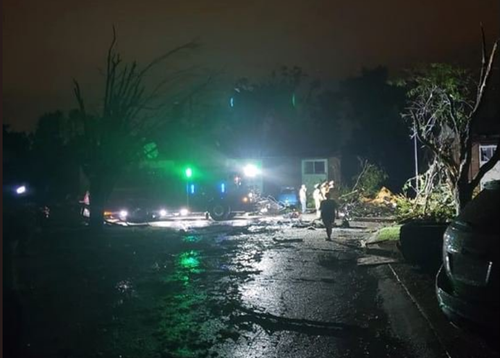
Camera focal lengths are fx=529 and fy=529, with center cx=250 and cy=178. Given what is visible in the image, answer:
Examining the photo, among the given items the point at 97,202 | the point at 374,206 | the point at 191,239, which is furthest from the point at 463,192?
the point at 97,202

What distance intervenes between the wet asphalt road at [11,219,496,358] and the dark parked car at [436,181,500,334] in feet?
2.59

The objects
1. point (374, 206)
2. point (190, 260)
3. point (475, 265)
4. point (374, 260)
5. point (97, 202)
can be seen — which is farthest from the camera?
point (374, 206)

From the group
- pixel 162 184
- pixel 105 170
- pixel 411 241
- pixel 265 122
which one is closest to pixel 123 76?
pixel 105 170

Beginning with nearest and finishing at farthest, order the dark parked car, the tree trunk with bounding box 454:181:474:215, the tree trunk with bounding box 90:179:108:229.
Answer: the dark parked car → the tree trunk with bounding box 454:181:474:215 → the tree trunk with bounding box 90:179:108:229

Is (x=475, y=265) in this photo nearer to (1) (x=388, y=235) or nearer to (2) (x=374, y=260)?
(2) (x=374, y=260)

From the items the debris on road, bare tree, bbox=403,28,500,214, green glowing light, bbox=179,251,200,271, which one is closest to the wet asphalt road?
green glowing light, bbox=179,251,200,271

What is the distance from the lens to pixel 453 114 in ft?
39.1

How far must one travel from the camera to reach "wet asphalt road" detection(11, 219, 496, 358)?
19.7 feet

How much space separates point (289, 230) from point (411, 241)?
9.68 meters

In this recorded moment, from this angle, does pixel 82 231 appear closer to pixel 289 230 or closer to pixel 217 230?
pixel 217 230

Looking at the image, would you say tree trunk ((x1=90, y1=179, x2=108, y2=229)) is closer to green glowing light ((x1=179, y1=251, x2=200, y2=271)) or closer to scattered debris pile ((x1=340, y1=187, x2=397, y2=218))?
green glowing light ((x1=179, y1=251, x2=200, y2=271))

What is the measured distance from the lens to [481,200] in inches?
208

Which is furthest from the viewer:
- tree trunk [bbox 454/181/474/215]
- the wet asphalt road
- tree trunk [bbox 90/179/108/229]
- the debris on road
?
tree trunk [bbox 90/179/108/229]

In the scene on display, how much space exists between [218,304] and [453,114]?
23.6 feet
